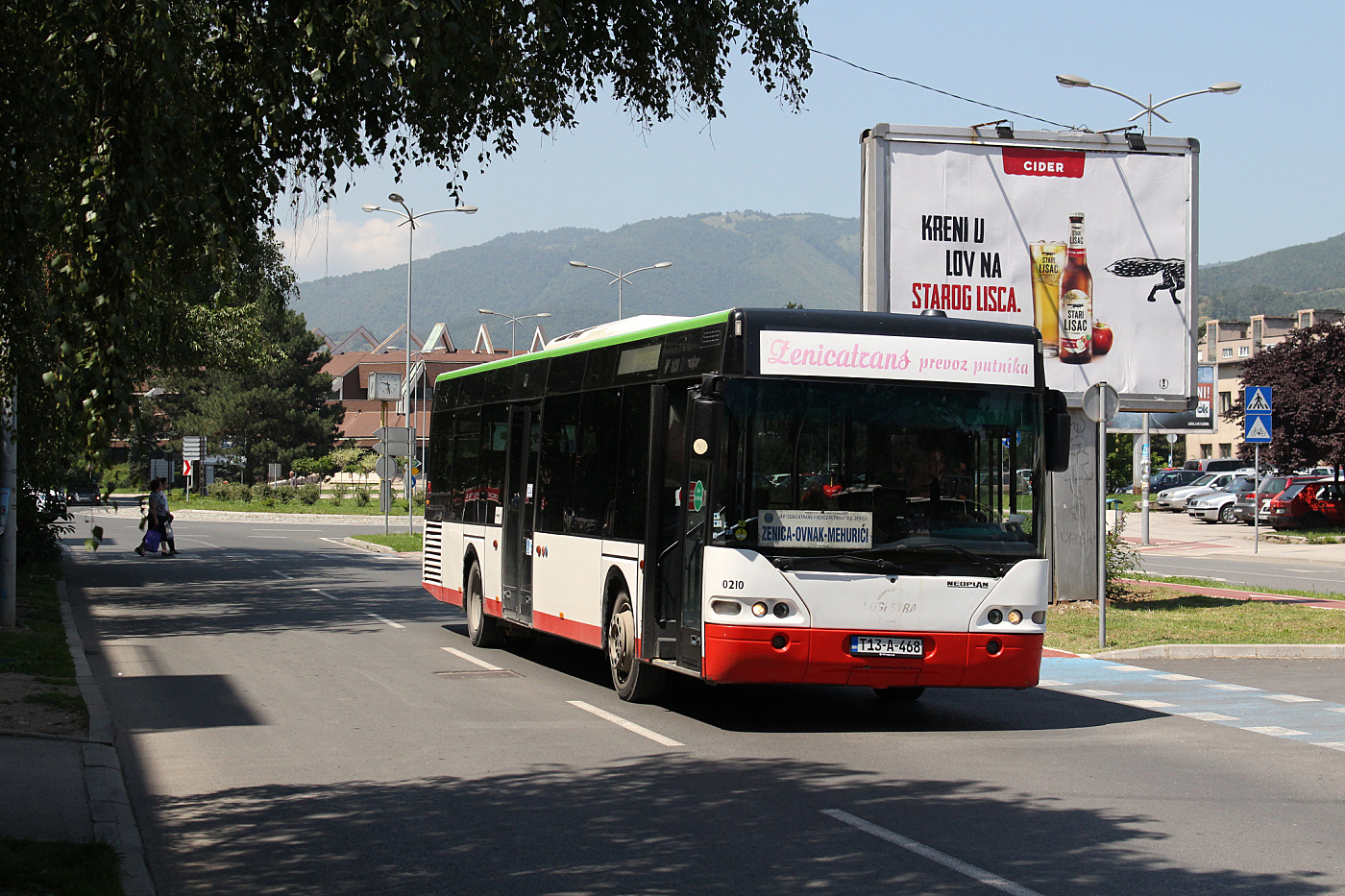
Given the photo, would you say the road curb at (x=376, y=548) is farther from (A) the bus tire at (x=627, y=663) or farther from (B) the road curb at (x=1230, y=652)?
(A) the bus tire at (x=627, y=663)

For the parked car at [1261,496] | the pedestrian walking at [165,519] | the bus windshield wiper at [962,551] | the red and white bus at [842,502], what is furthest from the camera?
the parked car at [1261,496]

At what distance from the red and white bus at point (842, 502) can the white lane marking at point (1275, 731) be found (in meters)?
1.85

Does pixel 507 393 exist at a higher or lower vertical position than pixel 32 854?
higher

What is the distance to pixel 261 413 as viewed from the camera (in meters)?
93.6

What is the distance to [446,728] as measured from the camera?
413 inches

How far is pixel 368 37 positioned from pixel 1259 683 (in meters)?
11.0

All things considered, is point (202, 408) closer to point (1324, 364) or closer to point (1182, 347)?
point (1324, 364)

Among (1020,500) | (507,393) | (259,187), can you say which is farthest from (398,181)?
(507,393)

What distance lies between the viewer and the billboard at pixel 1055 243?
19.2 metres

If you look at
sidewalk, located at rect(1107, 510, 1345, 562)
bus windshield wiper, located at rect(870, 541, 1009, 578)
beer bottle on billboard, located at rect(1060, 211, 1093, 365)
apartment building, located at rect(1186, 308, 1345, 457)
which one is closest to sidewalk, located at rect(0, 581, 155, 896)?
bus windshield wiper, located at rect(870, 541, 1009, 578)

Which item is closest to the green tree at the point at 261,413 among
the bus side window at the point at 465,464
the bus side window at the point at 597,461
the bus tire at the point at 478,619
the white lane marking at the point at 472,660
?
the bus side window at the point at 465,464

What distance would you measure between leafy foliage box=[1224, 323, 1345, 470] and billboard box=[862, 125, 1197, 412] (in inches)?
1097

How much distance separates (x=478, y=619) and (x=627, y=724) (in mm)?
5786

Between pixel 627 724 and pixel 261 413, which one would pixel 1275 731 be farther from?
pixel 261 413
